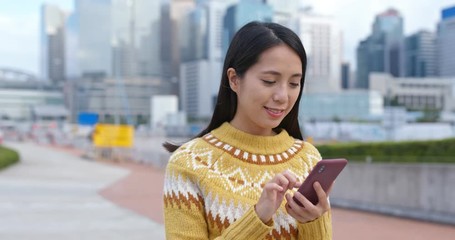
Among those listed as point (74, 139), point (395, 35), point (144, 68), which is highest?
point (395, 35)

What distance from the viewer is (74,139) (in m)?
41.8

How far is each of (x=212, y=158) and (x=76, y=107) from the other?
Answer: 375 feet

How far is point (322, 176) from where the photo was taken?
1.63 meters

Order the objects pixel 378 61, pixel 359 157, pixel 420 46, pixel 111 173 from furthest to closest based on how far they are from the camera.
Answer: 1. pixel 420 46
2. pixel 378 61
3. pixel 111 173
4. pixel 359 157

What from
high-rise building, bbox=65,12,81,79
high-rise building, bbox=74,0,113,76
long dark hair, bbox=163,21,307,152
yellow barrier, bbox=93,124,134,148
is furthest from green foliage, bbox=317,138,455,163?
high-rise building, bbox=65,12,81,79

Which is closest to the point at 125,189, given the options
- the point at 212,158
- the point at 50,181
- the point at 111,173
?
the point at 50,181

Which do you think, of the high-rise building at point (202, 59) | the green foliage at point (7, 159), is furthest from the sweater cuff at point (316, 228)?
the high-rise building at point (202, 59)

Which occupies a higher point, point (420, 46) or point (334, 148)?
point (420, 46)

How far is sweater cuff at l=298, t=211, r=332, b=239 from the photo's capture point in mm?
1784

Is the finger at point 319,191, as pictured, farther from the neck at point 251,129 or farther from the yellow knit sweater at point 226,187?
the neck at point 251,129

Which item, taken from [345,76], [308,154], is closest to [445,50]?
[345,76]

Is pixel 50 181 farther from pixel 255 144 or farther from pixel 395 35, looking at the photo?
pixel 395 35

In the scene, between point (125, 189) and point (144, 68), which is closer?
point (125, 189)

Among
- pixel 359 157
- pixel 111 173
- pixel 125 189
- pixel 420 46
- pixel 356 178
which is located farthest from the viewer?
pixel 420 46
